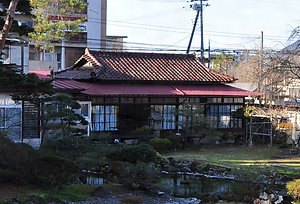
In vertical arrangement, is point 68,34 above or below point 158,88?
above

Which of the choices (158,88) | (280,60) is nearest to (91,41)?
(158,88)

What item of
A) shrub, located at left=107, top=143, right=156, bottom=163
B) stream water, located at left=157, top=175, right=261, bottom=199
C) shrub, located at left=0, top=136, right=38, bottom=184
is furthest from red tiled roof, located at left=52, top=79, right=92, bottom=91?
shrub, located at left=0, top=136, right=38, bottom=184

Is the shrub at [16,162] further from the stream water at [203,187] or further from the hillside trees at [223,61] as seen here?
the hillside trees at [223,61]

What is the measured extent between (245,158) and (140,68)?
28.5 ft

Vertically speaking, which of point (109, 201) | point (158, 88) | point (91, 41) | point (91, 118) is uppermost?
point (91, 41)

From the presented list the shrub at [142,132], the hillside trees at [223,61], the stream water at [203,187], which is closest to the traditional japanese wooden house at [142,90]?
the shrub at [142,132]

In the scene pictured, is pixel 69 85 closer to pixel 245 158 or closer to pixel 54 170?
pixel 245 158

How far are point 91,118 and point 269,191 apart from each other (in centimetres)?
1132

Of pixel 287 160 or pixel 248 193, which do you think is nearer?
pixel 248 193

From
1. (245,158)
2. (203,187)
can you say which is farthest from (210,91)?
(203,187)

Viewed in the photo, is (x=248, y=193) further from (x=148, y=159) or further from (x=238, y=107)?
(x=238, y=107)

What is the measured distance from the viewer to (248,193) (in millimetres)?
13336

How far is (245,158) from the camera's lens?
64.7 ft

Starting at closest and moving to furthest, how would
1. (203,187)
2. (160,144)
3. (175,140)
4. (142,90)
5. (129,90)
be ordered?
1. (203,187)
2. (160,144)
3. (175,140)
4. (129,90)
5. (142,90)
